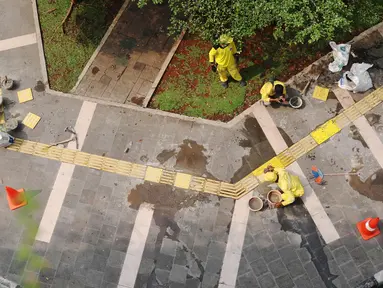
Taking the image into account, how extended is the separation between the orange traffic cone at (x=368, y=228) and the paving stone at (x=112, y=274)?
19.8 ft

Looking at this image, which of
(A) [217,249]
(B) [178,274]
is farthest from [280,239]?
(B) [178,274]

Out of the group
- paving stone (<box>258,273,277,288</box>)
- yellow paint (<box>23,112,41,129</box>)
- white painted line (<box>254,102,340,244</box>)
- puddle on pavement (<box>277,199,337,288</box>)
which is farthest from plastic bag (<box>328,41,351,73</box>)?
yellow paint (<box>23,112,41,129</box>)

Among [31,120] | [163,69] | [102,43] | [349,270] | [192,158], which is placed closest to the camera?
[349,270]

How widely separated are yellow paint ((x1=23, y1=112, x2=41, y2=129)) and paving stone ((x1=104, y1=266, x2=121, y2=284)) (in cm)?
457

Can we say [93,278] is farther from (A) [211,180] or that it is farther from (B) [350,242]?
(B) [350,242]

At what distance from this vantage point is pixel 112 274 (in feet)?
31.2

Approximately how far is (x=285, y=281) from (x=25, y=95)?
28.9 feet

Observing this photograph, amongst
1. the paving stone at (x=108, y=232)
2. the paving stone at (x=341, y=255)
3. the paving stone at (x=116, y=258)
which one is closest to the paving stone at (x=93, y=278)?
the paving stone at (x=116, y=258)

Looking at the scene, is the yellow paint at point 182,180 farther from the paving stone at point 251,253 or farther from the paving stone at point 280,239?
the paving stone at point 280,239

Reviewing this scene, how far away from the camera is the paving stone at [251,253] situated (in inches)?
370

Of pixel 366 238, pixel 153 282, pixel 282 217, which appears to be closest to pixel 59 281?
pixel 153 282

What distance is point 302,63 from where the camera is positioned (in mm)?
10953

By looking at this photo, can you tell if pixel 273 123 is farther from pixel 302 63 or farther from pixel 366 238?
pixel 366 238

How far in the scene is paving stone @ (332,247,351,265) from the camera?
9180 mm
